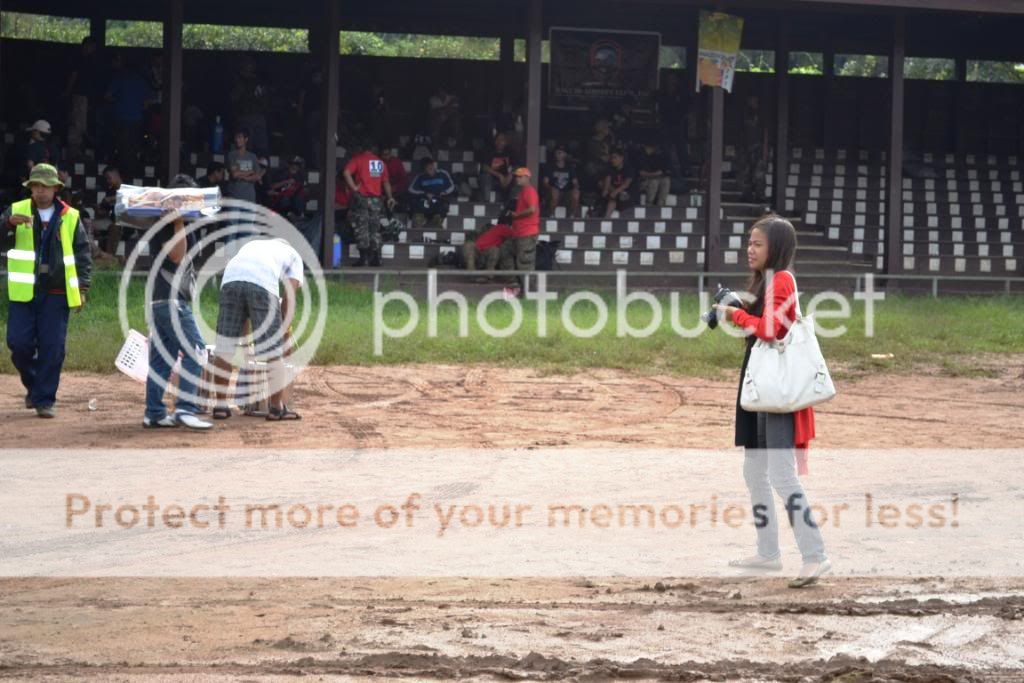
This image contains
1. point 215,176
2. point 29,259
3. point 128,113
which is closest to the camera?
point 29,259

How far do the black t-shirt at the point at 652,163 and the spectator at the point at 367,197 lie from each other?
5179 mm

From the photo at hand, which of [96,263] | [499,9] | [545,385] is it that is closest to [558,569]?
[545,385]

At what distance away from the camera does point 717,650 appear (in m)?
6.23

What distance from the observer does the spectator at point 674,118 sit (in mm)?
27141

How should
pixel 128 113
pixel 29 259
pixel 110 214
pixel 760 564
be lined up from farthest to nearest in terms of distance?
pixel 128 113, pixel 110 214, pixel 29 259, pixel 760 564

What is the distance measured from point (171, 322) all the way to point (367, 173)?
1052 centimetres

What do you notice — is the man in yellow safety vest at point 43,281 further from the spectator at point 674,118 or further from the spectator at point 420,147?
the spectator at point 674,118

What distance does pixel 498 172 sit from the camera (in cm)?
2380

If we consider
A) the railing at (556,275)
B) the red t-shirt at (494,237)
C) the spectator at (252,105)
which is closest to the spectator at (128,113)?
the spectator at (252,105)

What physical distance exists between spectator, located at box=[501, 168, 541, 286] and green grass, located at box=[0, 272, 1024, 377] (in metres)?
1.28

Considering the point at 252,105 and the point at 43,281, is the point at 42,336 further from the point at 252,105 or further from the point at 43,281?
the point at 252,105

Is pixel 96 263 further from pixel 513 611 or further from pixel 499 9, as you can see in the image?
pixel 513 611

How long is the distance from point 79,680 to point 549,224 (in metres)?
18.8

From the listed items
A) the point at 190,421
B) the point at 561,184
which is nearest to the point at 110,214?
the point at 561,184
